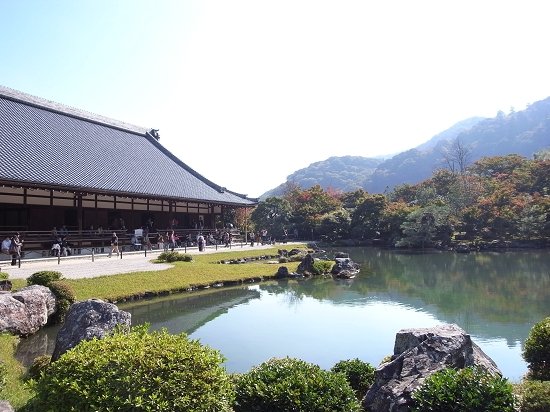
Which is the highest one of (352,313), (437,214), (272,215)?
(272,215)

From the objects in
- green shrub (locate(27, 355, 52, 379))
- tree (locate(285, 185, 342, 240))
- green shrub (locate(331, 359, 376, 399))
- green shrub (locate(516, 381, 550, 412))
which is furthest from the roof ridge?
green shrub (locate(516, 381, 550, 412))

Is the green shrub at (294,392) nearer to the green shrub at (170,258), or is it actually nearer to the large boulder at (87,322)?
the large boulder at (87,322)

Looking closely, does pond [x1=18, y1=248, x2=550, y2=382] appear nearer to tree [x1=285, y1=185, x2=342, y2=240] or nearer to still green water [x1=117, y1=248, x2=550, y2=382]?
still green water [x1=117, y1=248, x2=550, y2=382]

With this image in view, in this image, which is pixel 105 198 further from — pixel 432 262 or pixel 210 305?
pixel 432 262

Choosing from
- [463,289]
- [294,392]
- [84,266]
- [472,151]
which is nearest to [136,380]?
[294,392]

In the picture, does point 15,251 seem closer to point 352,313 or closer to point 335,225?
point 352,313

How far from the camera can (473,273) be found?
1052 inches

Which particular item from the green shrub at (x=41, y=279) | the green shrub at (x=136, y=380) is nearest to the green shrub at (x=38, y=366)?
the green shrub at (x=136, y=380)

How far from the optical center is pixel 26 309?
11695mm

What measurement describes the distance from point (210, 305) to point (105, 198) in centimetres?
1577

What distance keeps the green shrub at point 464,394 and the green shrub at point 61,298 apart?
11327 millimetres

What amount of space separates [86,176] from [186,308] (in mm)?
13801

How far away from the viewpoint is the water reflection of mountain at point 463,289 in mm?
14508

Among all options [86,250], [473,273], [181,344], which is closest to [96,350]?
[181,344]
